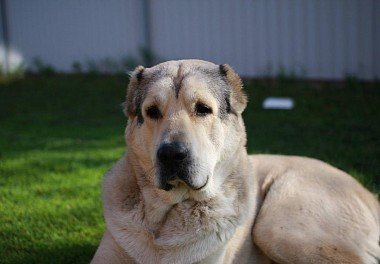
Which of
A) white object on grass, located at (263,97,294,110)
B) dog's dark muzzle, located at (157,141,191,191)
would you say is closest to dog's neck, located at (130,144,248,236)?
dog's dark muzzle, located at (157,141,191,191)

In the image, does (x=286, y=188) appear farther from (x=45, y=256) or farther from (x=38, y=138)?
(x=38, y=138)

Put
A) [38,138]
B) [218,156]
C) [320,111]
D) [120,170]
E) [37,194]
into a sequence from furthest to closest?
[320,111] < [38,138] < [37,194] < [120,170] < [218,156]

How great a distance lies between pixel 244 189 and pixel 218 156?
1.02 feet

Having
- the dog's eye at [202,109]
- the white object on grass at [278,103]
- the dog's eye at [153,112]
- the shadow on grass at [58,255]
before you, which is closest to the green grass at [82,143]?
the shadow on grass at [58,255]

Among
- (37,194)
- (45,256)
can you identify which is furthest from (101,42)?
(45,256)

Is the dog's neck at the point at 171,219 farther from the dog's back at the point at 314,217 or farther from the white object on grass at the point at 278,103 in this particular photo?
the white object on grass at the point at 278,103

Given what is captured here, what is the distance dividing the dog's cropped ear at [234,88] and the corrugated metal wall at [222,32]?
6796 mm

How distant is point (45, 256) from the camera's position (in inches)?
153

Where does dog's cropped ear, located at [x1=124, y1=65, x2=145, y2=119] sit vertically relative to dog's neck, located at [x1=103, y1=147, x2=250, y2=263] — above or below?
above

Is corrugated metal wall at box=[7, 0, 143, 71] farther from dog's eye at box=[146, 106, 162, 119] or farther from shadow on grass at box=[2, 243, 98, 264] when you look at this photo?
dog's eye at box=[146, 106, 162, 119]

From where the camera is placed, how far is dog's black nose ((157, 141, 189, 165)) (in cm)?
285

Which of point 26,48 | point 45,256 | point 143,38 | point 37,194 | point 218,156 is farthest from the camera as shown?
point 26,48

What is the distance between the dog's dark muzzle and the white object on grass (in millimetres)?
5929

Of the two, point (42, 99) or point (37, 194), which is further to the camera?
point (42, 99)
